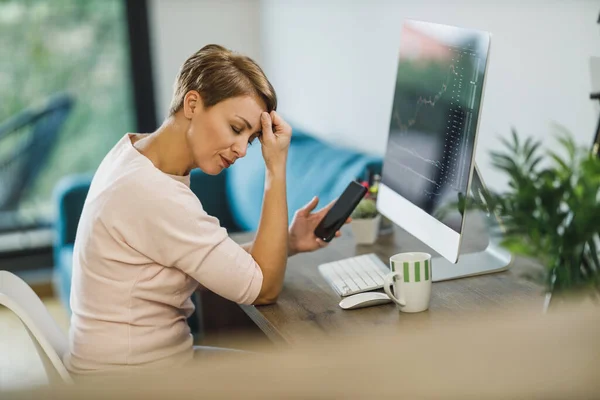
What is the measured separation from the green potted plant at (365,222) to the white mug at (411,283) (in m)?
0.42

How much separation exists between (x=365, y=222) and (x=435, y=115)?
41 centimetres

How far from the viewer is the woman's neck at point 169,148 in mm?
1473

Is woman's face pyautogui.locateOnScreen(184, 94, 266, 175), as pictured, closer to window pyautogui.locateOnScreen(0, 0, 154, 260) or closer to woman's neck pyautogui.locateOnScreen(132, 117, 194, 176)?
woman's neck pyautogui.locateOnScreen(132, 117, 194, 176)

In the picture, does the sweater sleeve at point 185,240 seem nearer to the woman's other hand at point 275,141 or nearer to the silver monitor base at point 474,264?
the woman's other hand at point 275,141

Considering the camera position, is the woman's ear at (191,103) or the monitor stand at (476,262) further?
the monitor stand at (476,262)

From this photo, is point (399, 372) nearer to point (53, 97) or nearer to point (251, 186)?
point (251, 186)

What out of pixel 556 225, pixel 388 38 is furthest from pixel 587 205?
pixel 388 38

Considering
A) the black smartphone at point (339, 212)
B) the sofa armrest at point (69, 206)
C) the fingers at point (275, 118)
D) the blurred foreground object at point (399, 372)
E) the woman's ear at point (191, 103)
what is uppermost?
the blurred foreground object at point (399, 372)

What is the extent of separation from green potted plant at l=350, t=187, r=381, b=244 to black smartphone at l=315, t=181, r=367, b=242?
15 cm

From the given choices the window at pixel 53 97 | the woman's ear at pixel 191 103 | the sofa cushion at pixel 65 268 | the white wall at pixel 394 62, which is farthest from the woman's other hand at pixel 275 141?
the window at pixel 53 97

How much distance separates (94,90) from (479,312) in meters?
2.90

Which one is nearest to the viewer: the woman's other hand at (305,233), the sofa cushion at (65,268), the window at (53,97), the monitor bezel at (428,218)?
the monitor bezel at (428,218)

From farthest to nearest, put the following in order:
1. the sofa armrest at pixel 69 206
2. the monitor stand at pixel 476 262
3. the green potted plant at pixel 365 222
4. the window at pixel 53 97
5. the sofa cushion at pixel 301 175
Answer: the window at pixel 53 97 → the sofa armrest at pixel 69 206 → the sofa cushion at pixel 301 175 → the green potted plant at pixel 365 222 → the monitor stand at pixel 476 262

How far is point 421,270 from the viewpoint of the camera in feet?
4.67
